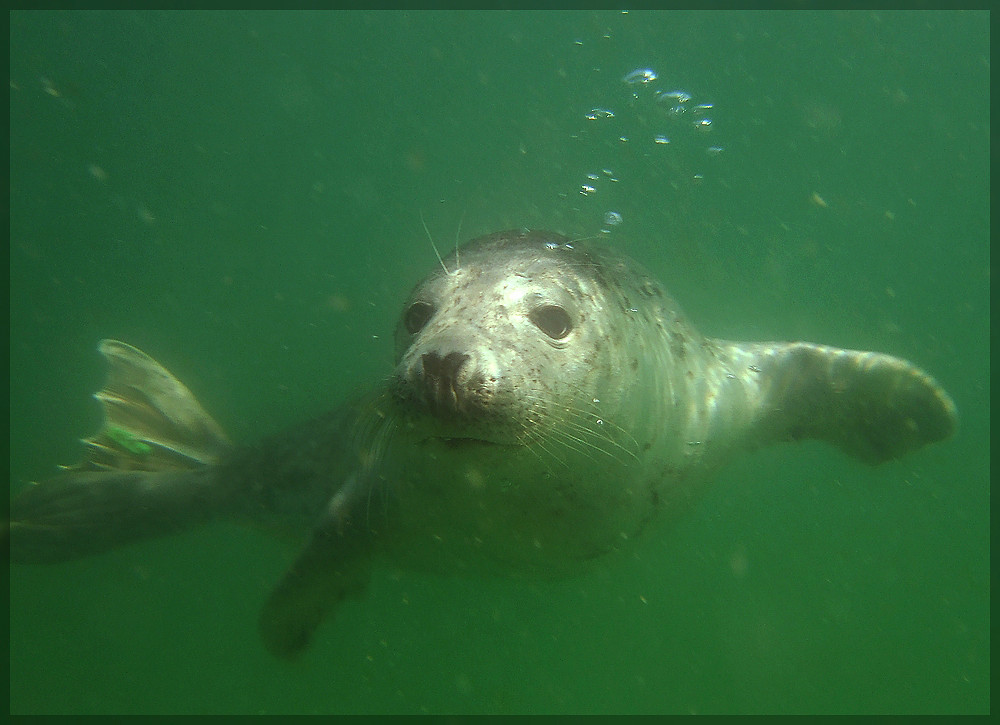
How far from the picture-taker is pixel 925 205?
95.6 ft

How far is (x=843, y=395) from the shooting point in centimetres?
395

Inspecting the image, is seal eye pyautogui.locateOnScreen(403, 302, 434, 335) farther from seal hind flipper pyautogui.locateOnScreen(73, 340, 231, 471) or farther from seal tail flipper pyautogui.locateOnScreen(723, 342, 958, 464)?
seal hind flipper pyautogui.locateOnScreen(73, 340, 231, 471)

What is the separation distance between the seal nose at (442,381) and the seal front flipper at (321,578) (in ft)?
5.86

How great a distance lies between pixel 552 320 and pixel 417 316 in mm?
648

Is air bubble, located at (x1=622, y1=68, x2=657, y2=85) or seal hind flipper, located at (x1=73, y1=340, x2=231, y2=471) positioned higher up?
air bubble, located at (x1=622, y1=68, x2=657, y2=85)

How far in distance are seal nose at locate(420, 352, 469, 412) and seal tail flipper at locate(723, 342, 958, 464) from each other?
8.81ft

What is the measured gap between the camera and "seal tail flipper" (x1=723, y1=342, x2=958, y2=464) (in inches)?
153

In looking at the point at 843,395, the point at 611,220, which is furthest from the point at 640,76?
the point at 843,395

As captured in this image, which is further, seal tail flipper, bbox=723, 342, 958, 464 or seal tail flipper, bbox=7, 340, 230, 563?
seal tail flipper, bbox=7, 340, 230, 563

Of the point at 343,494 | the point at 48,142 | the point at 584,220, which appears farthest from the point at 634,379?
the point at 48,142

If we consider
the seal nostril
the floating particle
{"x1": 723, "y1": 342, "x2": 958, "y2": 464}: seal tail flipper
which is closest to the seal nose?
the seal nostril

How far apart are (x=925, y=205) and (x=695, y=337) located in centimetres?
3264

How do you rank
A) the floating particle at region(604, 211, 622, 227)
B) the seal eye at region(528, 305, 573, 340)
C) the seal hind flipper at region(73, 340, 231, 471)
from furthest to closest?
the floating particle at region(604, 211, 622, 227)
the seal hind flipper at region(73, 340, 231, 471)
the seal eye at region(528, 305, 573, 340)

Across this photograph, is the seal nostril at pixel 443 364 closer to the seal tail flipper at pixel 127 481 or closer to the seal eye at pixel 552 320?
the seal eye at pixel 552 320
